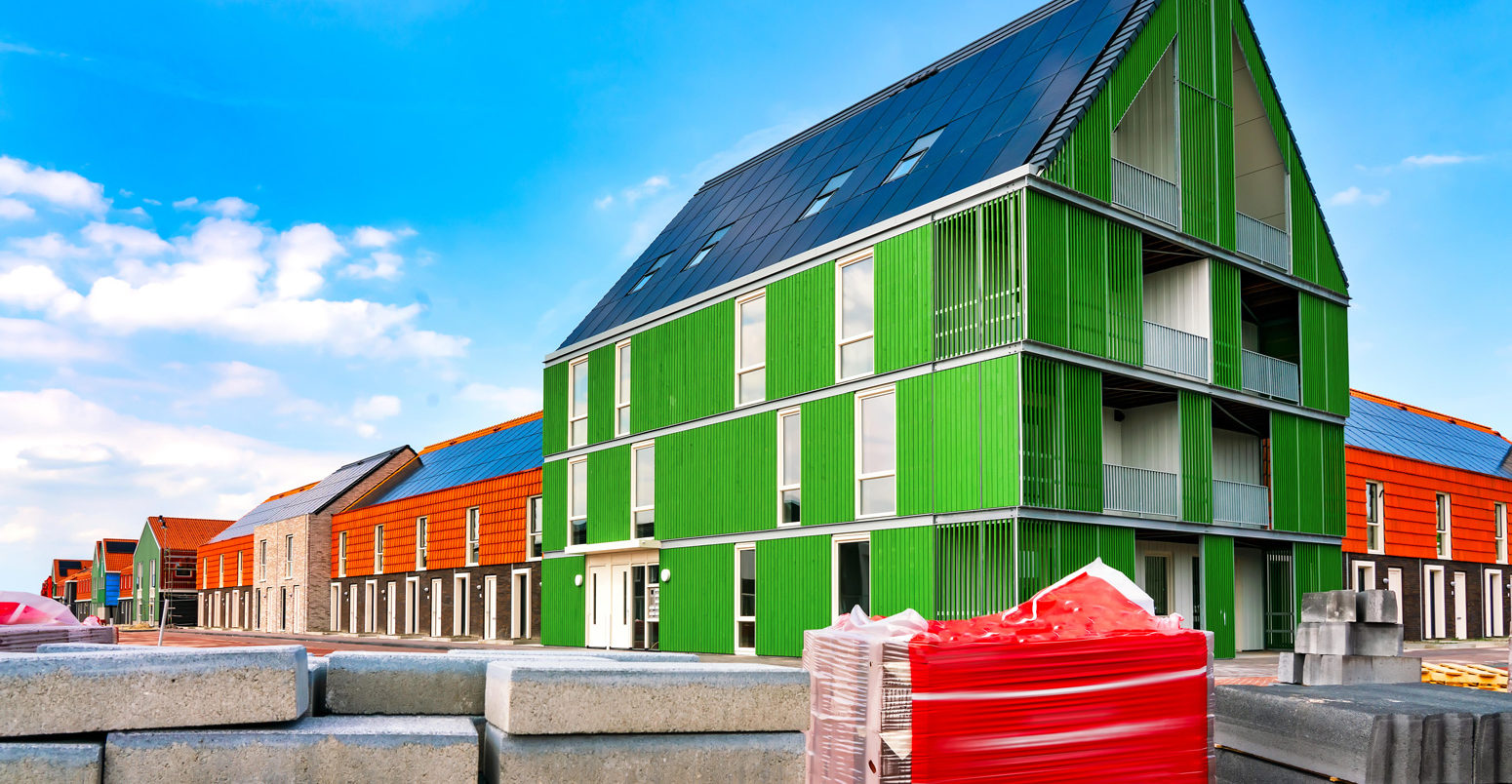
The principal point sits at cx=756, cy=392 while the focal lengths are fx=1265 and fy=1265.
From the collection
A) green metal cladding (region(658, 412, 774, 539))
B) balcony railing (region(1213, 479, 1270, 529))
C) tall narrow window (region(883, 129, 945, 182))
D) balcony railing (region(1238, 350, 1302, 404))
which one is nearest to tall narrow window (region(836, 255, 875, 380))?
green metal cladding (region(658, 412, 774, 539))

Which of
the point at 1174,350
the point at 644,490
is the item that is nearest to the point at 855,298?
the point at 1174,350

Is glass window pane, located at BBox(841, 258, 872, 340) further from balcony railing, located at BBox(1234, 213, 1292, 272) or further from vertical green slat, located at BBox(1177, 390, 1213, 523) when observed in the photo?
balcony railing, located at BBox(1234, 213, 1292, 272)

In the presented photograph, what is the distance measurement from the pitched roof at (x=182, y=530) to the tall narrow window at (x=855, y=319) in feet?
238

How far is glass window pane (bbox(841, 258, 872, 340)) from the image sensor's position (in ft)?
74.3

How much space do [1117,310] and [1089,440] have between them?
2570 millimetres

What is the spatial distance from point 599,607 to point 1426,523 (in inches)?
915

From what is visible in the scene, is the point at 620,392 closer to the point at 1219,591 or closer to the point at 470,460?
the point at 1219,591

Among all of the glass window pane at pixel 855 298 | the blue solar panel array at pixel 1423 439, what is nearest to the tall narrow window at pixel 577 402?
the glass window pane at pixel 855 298

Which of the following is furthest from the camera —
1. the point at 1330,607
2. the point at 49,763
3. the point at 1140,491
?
the point at 1140,491

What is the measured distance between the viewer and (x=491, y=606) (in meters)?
40.5

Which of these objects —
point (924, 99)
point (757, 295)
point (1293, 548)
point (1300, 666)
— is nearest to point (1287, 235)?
point (1293, 548)

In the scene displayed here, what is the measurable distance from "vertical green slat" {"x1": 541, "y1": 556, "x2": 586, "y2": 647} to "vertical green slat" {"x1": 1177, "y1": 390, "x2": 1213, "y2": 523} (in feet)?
47.0

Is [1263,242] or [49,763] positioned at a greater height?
[1263,242]

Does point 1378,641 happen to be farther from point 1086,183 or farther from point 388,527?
point 388,527
